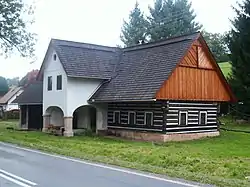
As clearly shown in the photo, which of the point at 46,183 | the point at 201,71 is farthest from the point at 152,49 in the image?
the point at 46,183

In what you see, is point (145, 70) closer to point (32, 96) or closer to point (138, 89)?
point (138, 89)

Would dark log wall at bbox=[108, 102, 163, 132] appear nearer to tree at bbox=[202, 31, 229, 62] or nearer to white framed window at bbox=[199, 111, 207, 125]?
white framed window at bbox=[199, 111, 207, 125]

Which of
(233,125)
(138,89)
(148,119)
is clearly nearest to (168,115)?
(148,119)

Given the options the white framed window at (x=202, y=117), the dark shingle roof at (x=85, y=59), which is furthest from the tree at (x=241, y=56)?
the dark shingle roof at (x=85, y=59)

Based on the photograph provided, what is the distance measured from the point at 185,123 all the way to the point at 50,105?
449 inches

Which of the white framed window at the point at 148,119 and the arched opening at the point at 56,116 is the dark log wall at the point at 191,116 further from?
the arched opening at the point at 56,116

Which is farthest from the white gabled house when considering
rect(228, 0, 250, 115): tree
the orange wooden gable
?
rect(228, 0, 250, 115): tree

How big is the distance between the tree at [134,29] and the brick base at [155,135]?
115 ft

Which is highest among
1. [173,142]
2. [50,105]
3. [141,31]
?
[141,31]

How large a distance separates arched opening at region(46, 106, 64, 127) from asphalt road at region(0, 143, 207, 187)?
67.1 ft

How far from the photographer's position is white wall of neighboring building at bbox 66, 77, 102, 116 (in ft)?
106

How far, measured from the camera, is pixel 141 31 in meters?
66.8

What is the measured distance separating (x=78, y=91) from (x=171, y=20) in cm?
3242

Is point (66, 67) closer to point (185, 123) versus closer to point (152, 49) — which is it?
point (152, 49)
